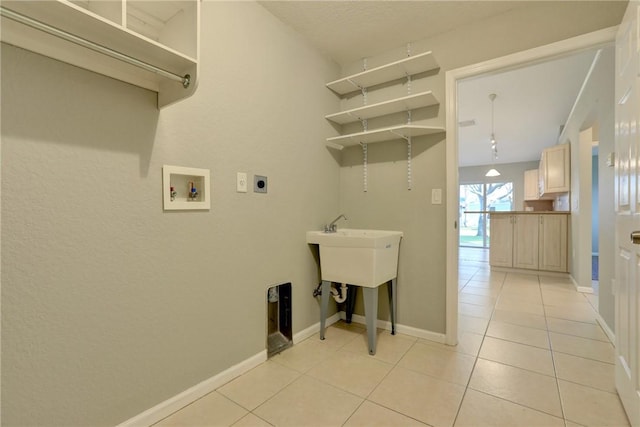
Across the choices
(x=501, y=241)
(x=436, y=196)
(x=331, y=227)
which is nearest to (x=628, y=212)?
(x=436, y=196)

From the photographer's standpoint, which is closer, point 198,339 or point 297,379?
point 198,339

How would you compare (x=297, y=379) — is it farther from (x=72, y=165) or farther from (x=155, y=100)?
(x=155, y=100)

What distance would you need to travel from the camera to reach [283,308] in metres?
2.11

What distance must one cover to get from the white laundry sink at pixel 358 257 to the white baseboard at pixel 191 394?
761 mm

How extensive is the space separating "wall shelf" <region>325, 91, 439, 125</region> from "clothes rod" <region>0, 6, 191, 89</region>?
1.43 metres

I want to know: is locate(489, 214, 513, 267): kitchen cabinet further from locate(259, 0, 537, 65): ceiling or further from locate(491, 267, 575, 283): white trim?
locate(259, 0, 537, 65): ceiling

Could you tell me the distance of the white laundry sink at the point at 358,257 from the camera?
1968 millimetres

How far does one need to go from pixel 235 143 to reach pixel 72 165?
0.81 m

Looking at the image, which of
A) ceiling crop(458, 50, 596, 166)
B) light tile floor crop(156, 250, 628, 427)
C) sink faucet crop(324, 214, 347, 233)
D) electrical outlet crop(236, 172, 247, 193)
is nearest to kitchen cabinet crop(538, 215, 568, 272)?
ceiling crop(458, 50, 596, 166)

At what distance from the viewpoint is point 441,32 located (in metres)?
2.13

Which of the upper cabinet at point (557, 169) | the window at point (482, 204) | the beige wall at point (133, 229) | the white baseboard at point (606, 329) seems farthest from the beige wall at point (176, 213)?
the window at point (482, 204)

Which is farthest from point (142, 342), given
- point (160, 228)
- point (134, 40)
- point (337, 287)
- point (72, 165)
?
point (337, 287)

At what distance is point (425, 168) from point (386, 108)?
1.89 ft

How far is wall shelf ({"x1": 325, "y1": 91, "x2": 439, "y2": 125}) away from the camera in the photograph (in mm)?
2057
